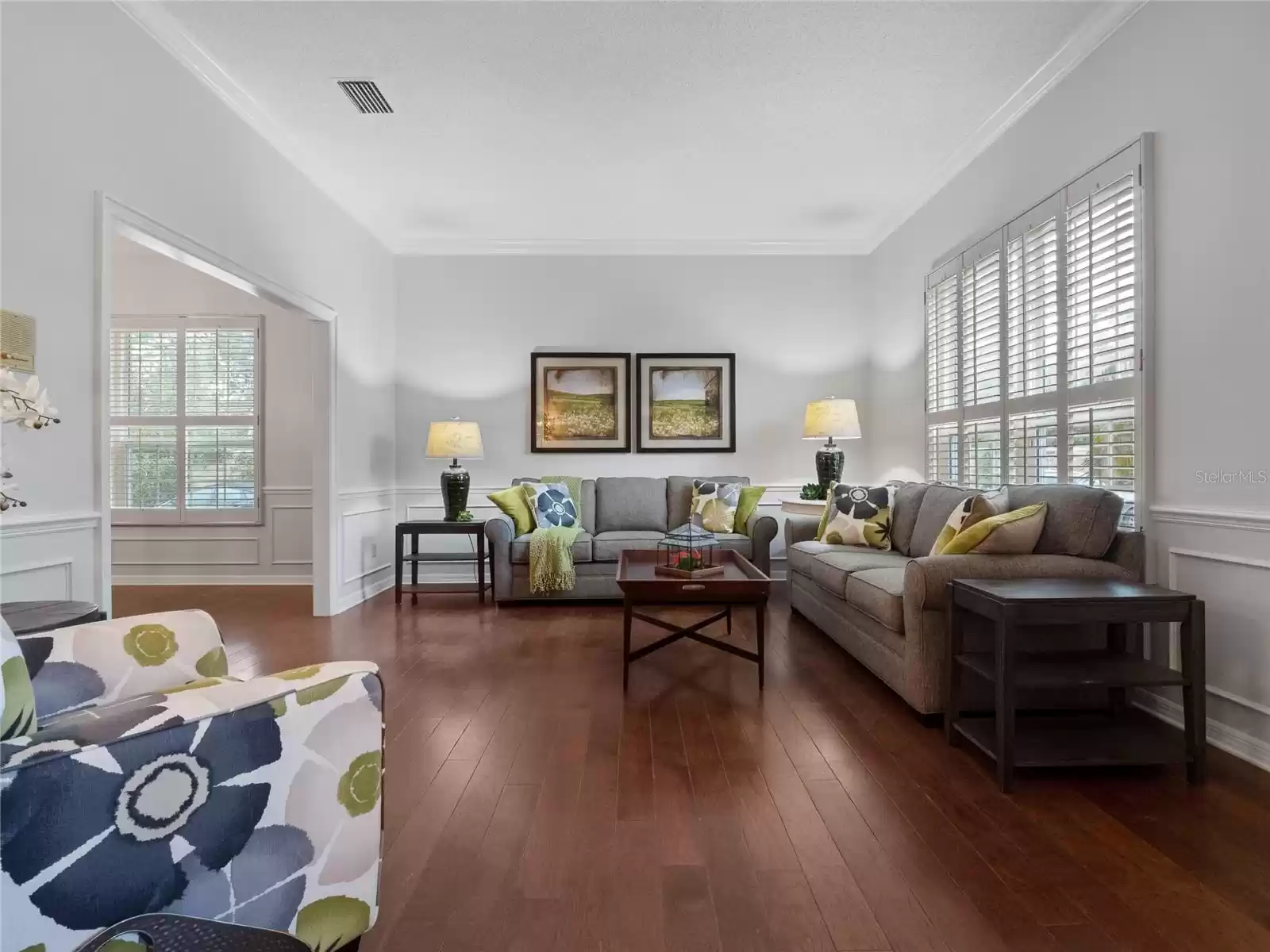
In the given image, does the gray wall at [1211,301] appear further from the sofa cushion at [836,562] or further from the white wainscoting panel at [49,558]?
the white wainscoting panel at [49,558]

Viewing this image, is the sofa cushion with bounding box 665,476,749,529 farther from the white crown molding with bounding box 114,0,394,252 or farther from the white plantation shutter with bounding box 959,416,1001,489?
the white crown molding with bounding box 114,0,394,252

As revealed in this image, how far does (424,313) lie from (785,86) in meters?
3.72

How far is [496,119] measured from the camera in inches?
150

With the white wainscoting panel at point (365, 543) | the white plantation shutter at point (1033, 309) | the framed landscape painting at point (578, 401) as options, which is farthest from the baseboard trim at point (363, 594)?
the white plantation shutter at point (1033, 309)

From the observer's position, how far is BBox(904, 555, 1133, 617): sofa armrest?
2.60 metres

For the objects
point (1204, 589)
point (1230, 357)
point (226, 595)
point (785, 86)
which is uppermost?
point (785, 86)

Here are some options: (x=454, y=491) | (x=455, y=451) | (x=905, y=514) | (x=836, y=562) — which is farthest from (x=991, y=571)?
(x=454, y=491)

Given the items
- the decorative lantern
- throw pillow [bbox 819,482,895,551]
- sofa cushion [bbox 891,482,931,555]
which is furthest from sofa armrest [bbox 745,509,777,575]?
the decorative lantern

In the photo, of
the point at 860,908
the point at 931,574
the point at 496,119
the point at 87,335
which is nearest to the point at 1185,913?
the point at 860,908

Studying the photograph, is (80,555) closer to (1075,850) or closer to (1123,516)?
(1075,850)

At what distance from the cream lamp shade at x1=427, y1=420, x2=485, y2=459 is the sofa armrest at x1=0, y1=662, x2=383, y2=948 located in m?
4.23

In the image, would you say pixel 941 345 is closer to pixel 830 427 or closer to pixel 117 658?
pixel 830 427

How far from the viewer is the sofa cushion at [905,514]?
4105 mm

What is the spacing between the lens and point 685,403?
6055 mm
